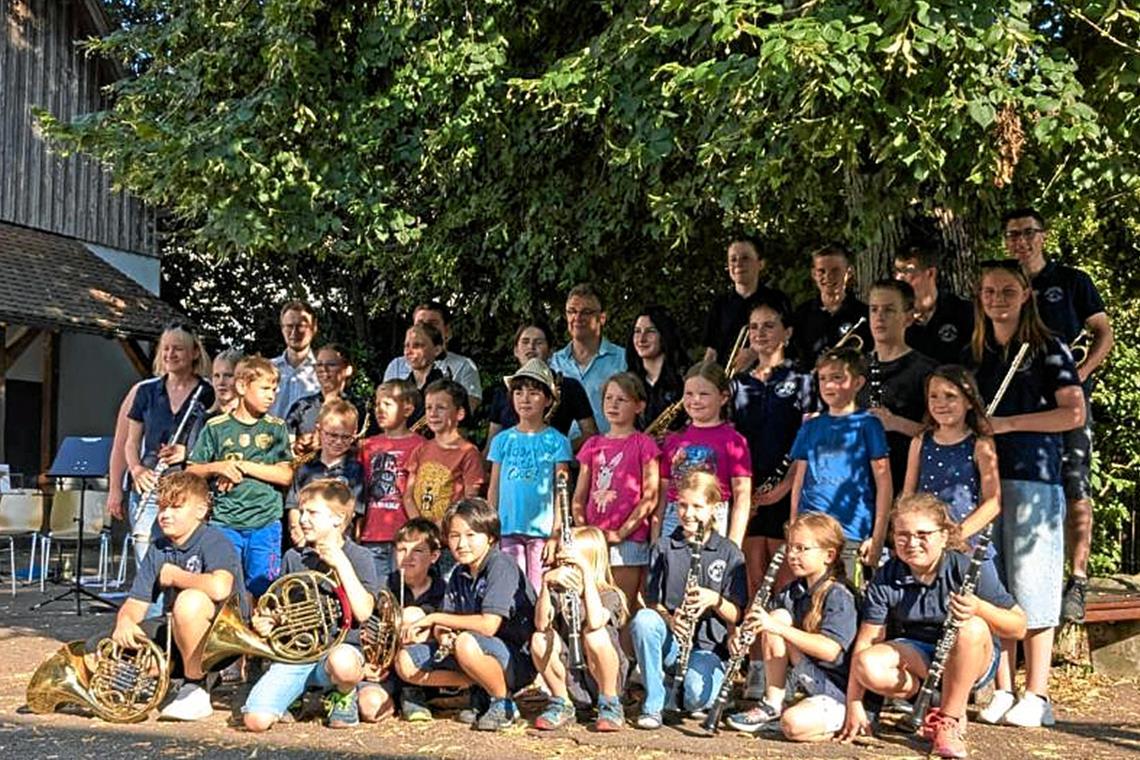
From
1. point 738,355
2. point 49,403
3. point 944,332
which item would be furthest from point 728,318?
point 49,403

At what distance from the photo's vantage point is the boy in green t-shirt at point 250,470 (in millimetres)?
6785

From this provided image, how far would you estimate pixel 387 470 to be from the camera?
696 centimetres

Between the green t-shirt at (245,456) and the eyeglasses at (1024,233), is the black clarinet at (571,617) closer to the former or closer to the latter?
the green t-shirt at (245,456)

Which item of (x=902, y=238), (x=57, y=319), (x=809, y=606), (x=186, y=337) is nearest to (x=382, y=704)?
(x=809, y=606)

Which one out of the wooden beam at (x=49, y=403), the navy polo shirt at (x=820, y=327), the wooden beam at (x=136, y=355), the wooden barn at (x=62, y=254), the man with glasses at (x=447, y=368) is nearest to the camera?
the navy polo shirt at (x=820, y=327)

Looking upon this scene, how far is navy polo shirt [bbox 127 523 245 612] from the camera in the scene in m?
6.29

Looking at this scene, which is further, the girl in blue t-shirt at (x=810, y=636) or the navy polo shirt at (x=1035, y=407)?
the navy polo shirt at (x=1035, y=407)

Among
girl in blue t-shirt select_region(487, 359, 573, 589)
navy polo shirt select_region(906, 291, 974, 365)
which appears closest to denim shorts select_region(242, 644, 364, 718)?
girl in blue t-shirt select_region(487, 359, 573, 589)

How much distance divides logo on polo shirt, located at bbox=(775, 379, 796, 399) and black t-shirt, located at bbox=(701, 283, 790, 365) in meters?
0.61

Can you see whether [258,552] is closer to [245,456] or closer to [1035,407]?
[245,456]

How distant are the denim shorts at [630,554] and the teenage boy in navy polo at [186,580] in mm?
1747

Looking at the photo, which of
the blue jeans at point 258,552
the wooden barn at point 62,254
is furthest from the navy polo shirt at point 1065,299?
the wooden barn at point 62,254

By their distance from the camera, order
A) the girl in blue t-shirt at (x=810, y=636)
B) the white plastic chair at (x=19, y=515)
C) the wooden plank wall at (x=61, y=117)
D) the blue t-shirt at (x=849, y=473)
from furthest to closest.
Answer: the wooden plank wall at (x=61, y=117)
the white plastic chair at (x=19, y=515)
the blue t-shirt at (x=849, y=473)
the girl in blue t-shirt at (x=810, y=636)

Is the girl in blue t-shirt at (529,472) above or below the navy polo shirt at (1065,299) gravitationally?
below
